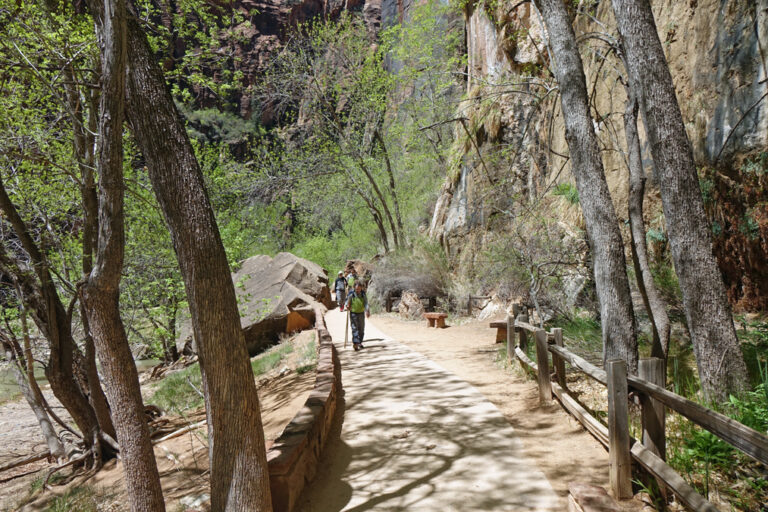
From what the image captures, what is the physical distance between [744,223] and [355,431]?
6520 millimetres

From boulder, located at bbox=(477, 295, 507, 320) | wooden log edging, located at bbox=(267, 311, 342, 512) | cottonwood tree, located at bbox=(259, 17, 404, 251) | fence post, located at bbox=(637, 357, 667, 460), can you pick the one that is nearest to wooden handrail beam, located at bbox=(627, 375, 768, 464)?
fence post, located at bbox=(637, 357, 667, 460)

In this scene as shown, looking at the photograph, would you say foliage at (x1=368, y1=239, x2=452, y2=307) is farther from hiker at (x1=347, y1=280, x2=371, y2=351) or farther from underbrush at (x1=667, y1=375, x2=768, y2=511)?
underbrush at (x1=667, y1=375, x2=768, y2=511)

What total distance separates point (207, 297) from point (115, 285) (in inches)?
36.9

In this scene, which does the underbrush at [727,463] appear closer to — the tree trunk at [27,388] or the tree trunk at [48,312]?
the tree trunk at [48,312]

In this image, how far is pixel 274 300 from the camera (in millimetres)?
16219

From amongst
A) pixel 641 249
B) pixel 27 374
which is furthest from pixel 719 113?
pixel 27 374

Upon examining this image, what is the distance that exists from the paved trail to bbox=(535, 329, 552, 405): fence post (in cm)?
72

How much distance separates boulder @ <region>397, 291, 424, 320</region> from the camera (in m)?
17.0

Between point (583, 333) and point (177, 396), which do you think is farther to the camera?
point (177, 396)

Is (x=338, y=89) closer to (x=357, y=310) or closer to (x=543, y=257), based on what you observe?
(x=357, y=310)

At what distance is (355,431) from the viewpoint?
5926mm

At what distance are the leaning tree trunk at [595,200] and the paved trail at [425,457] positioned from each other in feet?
5.81

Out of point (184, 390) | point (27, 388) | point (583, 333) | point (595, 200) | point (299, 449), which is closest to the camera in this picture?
point (299, 449)

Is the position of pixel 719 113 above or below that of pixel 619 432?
above
